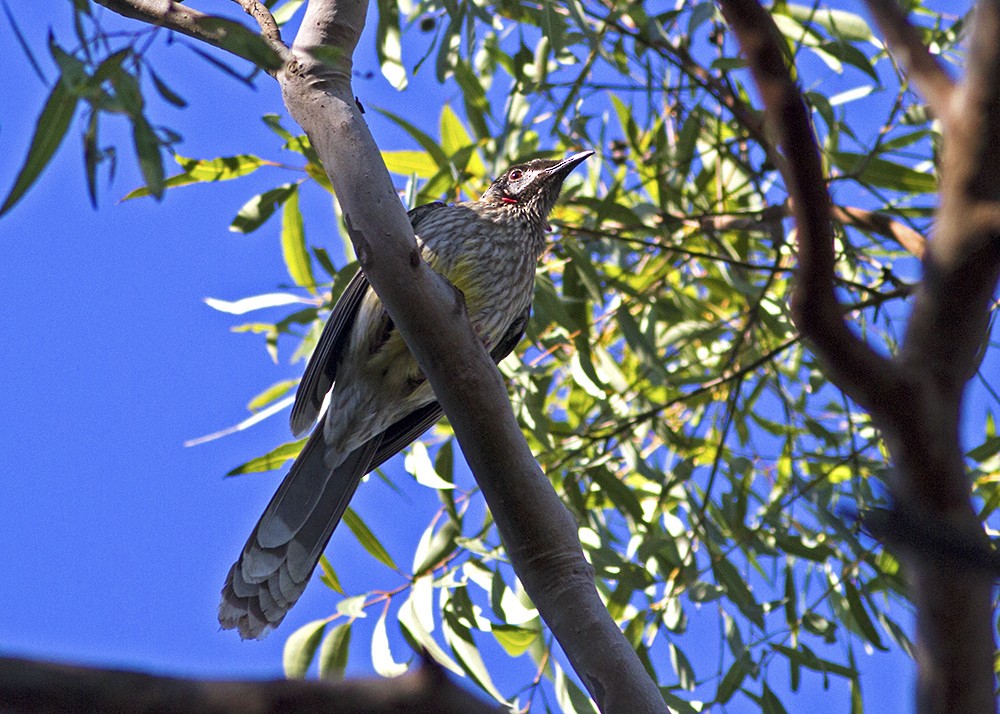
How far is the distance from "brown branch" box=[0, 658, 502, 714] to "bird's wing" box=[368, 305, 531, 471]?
8.23 feet

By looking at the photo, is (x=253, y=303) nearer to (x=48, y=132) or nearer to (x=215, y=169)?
(x=215, y=169)

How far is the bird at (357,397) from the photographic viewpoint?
10.1 ft

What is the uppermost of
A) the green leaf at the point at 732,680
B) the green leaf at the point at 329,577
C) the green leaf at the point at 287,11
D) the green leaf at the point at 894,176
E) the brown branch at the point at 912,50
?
the green leaf at the point at 287,11

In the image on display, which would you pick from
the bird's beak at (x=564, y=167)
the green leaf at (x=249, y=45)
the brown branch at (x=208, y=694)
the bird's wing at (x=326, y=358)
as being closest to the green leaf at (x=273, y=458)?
the bird's wing at (x=326, y=358)

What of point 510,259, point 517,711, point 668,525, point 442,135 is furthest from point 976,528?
point 442,135

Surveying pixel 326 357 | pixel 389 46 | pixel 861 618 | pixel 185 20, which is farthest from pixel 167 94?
pixel 861 618

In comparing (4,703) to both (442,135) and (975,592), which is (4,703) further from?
(442,135)

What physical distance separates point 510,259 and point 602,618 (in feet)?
5.61

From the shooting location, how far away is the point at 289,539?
3.16 metres

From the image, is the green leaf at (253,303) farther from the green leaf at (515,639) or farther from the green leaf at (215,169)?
the green leaf at (515,639)

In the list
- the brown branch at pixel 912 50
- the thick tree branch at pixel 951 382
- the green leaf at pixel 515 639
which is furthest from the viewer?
the green leaf at pixel 515 639

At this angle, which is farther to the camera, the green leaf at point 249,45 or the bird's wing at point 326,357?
the bird's wing at point 326,357

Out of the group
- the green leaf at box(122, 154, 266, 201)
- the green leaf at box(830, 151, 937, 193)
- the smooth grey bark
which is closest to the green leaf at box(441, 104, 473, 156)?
the green leaf at box(122, 154, 266, 201)

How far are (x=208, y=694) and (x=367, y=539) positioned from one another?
2.67 meters
